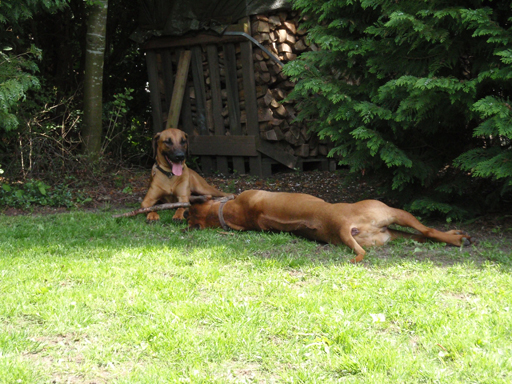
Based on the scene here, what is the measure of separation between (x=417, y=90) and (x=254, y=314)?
→ 2.87m

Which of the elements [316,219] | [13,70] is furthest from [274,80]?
[316,219]

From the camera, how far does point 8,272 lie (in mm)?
3799

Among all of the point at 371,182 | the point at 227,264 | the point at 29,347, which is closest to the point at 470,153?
the point at 371,182

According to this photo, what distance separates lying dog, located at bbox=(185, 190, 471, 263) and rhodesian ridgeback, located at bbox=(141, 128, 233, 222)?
3.15 ft

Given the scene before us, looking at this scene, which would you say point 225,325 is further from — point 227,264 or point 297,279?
point 227,264

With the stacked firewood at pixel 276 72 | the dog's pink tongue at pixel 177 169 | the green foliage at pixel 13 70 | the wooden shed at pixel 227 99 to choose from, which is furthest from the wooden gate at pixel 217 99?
the green foliage at pixel 13 70

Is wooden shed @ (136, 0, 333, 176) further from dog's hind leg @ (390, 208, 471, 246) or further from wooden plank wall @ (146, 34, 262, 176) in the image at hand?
dog's hind leg @ (390, 208, 471, 246)

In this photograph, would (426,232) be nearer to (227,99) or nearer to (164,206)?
(164,206)

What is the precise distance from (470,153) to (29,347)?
4164 millimetres

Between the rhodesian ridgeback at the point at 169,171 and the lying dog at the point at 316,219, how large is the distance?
0.96 meters

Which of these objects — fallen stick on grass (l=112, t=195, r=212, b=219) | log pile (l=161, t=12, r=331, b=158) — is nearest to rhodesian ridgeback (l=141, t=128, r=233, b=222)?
fallen stick on grass (l=112, t=195, r=212, b=219)

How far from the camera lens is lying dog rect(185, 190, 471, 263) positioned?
4.33m

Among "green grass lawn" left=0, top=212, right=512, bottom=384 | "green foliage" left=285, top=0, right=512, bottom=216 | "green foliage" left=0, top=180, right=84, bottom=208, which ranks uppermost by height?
"green foliage" left=285, top=0, right=512, bottom=216

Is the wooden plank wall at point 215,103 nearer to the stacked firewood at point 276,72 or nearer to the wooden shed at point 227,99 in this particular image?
the wooden shed at point 227,99
